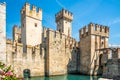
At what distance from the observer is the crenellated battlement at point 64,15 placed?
128ft

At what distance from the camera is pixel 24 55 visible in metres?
22.8

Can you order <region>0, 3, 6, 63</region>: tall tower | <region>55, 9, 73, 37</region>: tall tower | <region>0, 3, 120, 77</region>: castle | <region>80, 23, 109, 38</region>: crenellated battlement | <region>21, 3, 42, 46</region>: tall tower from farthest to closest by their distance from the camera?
<region>55, 9, 73, 37</region>: tall tower, <region>21, 3, 42, 46</region>: tall tower, <region>80, 23, 109, 38</region>: crenellated battlement, <region>0, 3, 120, 77</region>: castle, <region>0, 3, 6, 63</region>: tall tower

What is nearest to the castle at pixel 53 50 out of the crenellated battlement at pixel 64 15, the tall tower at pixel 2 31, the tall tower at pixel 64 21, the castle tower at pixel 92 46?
the castle tower at pixel 92 46

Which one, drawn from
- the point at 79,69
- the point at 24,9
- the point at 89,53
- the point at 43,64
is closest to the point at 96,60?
the point at 89,53

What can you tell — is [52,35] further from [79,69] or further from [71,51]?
[79,69]

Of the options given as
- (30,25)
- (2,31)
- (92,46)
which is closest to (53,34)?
(30,25)

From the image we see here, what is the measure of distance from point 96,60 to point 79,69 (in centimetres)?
406

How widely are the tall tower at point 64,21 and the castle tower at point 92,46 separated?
10.3m

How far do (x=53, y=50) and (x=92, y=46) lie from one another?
6.60 m

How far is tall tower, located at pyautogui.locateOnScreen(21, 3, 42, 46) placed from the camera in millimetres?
29156

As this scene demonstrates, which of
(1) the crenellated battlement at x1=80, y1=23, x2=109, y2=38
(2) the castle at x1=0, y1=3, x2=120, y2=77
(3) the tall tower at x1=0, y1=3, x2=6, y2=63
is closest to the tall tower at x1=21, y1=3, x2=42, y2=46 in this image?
(2) the castle at x1=0, y1=3, x2=120, y2=77

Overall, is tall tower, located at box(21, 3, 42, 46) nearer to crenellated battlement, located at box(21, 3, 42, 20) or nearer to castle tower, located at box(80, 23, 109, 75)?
crenellated battlement, located at box(21, 3, 42, 20)

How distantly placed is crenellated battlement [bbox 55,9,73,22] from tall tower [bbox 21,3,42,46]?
29.0ft

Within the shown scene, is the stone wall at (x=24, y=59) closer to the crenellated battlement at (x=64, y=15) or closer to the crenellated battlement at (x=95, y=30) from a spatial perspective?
the crenellated battlement at (x=95, y=30)
